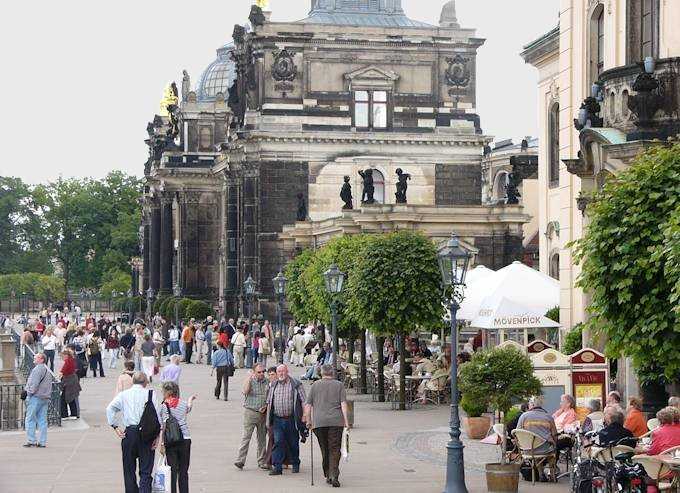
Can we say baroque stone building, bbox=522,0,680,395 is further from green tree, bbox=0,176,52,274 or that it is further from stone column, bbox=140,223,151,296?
green tree, bbox=0,176,52,274

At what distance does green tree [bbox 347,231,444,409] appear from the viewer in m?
33.9

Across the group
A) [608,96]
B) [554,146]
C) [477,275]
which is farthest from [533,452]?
[554,146]

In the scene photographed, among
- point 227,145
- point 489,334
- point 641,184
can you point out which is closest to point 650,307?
point 641,184

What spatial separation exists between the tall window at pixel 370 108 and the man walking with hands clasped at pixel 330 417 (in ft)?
183

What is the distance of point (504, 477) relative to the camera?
2027 cm

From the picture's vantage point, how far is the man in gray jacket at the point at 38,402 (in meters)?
26.4

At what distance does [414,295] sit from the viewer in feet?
111

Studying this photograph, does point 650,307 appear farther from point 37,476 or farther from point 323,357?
point 323,357

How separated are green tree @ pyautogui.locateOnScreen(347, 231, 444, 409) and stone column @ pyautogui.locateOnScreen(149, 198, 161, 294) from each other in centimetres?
7418

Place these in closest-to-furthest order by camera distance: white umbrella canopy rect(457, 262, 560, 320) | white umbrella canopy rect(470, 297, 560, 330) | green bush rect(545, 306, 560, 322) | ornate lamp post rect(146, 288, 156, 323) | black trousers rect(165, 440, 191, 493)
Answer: black trousers rect(165, 440, 191, 493) → white umbrella canopy rect(470, 297, 560, 330) → white umbrella canopy rect(457, 262, 560, 320) → green bush rect(545, 306, 560, 322) → ornate lamp post rect(146, 288, 156, 323)

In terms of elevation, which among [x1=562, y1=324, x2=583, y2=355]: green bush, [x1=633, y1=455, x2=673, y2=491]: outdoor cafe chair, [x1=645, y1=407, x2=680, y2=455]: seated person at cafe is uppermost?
[x1=562, y1=324, x2=583, y2=355]: green bush

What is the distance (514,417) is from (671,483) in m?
5.98

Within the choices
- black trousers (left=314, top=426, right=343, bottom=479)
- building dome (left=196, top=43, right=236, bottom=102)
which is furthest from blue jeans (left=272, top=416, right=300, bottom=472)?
building dome (left=196, top=43, right=236, bottom=102)

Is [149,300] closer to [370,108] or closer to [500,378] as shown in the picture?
[370,108]
